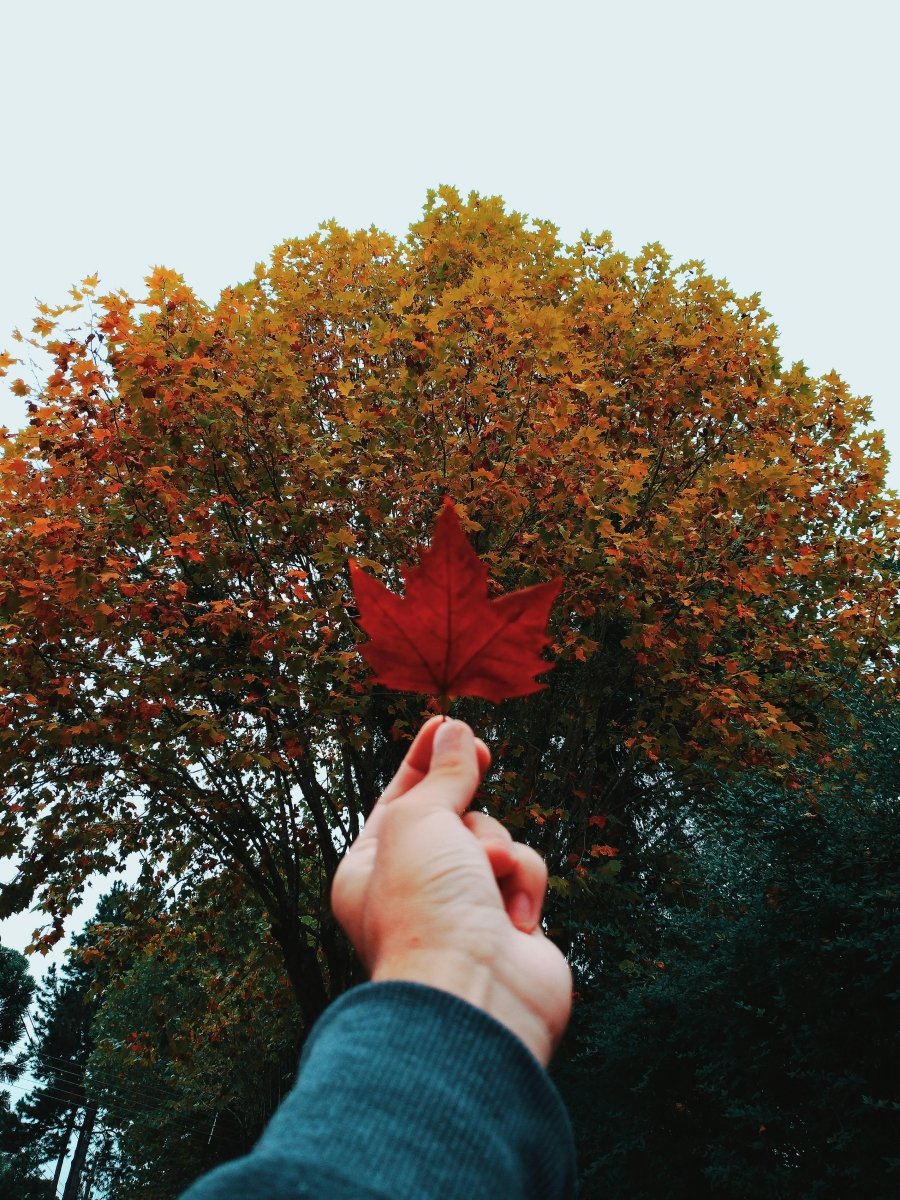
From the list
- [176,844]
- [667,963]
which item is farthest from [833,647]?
[176,844]

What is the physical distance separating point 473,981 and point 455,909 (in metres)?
0.11

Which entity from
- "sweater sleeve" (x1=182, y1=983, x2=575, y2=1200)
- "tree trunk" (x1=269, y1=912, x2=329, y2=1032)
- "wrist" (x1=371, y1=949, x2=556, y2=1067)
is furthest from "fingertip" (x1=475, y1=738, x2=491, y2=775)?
"tree trunk" (x1=269, y1=912, x2=329, y2=1032)

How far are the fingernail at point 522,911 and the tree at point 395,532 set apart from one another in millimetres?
4780

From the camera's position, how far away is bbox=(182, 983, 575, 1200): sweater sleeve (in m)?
0.76

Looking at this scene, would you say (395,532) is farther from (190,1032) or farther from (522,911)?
(190,1032)

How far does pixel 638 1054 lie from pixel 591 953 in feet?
4.83

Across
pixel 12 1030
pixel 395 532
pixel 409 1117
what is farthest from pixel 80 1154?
pixel 409 1117

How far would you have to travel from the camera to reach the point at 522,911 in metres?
1.41

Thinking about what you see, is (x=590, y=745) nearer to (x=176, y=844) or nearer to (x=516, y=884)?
(x=176, y=844)

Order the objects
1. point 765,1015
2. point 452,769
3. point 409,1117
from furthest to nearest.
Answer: point 765,1015 → point 452,769 → point 409,1117

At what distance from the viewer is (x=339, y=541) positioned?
21.1 ft

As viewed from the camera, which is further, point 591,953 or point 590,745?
point 591,953

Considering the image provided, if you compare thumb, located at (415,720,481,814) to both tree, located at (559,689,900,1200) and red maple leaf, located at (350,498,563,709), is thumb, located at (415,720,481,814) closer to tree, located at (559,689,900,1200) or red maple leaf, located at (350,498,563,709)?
red maple leaf, located at (350,498,563,709)

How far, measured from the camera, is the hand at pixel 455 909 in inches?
44.1
